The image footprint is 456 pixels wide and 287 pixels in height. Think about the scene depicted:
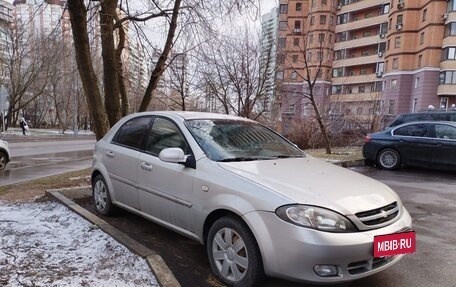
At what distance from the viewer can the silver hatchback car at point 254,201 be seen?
2.91 meters

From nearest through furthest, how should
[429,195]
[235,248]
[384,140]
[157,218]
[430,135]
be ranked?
[235,248], [157,218], [429,195], [430,135], [384,140]

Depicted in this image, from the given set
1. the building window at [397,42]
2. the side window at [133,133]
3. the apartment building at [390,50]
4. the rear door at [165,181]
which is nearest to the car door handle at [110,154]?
the side window at [133,133]

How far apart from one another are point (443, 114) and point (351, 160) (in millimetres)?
4153

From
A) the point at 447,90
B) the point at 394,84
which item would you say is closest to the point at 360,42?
the point at 394,84

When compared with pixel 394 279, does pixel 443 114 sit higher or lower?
higher

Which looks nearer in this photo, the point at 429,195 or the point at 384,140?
the point at 429,195

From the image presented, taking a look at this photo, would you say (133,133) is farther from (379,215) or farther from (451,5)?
(451,5)

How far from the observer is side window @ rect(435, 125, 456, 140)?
1002cm

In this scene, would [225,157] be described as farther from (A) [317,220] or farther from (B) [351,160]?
(B) [351,160]

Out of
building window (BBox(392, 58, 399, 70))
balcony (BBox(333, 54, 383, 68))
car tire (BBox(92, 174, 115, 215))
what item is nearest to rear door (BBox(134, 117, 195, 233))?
car tire (BBox(92, 174, 115, 215))

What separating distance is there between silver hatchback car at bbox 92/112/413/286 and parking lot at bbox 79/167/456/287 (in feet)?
1.07

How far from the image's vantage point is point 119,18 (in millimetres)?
10414

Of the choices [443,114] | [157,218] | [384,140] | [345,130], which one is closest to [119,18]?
[157,218]

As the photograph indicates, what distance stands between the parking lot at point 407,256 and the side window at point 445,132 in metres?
3.27
